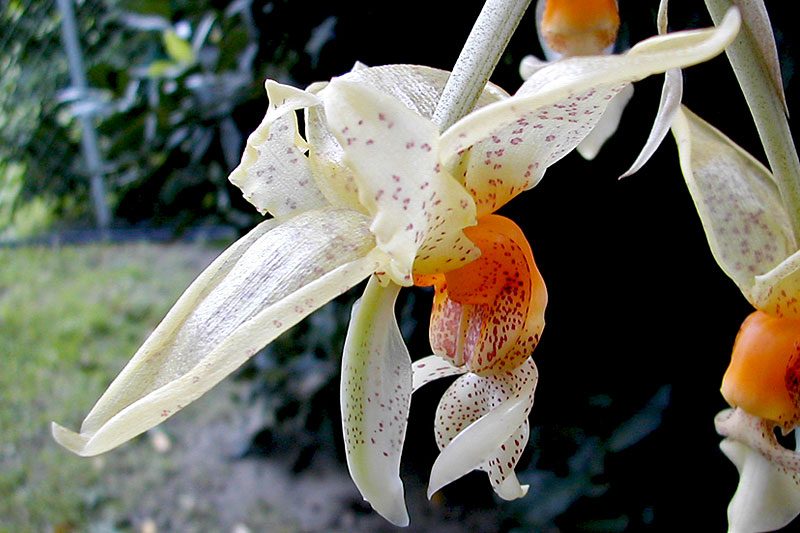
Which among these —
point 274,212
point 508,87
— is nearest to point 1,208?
point 508,87

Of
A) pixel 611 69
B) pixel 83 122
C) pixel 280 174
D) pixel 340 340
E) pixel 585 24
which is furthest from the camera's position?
pixel 83 122

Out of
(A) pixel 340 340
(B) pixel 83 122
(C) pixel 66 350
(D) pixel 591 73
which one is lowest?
(C) pixel 66 350

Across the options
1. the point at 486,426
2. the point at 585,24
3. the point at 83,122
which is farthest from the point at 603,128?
the point at 83,122

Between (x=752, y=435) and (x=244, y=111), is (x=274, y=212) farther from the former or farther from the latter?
(x=244, y=111)

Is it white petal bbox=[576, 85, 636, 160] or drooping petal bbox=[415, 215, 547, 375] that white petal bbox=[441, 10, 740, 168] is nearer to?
drooping petal bbox=[415, 215, 547, 375]

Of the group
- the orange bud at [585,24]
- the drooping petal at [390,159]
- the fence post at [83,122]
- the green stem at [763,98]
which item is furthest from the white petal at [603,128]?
the fence post at [83,122]

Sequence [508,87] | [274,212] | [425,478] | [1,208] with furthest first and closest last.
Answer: [1,208] < [425,478] < [508,87] < [274,212]

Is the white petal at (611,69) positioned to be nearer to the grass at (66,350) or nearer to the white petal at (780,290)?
the white petal at (780,290)

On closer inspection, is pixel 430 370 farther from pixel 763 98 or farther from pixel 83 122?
pixel 83 122
